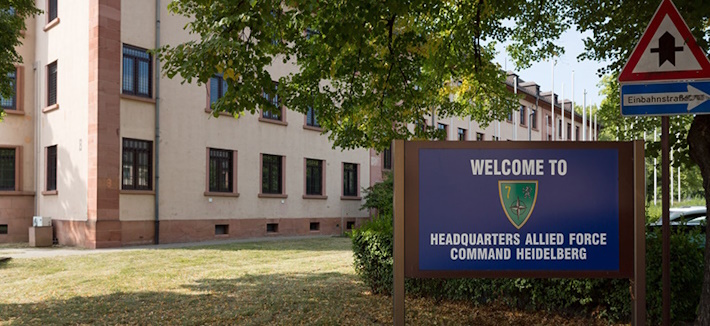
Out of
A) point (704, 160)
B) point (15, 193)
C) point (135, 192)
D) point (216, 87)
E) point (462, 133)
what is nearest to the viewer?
point (704, 160)

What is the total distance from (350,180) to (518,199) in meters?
24.5

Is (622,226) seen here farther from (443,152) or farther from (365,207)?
(365,207)

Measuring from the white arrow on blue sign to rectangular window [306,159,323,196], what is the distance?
876 inches

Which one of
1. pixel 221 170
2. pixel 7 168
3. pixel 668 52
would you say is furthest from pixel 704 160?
pixel 7 168

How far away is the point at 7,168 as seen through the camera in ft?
69.1

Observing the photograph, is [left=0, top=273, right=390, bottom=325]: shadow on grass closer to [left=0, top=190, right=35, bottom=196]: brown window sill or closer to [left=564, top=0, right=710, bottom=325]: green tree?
[left=564, top=0, right=710, bottom=325]: green tree

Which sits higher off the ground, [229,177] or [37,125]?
A: [37,125]

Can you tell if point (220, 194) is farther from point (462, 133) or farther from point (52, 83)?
point (462, 133)

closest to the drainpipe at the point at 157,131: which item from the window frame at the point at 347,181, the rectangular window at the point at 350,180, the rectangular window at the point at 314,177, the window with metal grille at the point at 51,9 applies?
the window with metal grille at the point at 51,9

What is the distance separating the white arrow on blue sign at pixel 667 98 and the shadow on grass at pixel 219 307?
3560 millimetres

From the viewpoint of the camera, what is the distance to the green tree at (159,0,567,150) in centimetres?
658

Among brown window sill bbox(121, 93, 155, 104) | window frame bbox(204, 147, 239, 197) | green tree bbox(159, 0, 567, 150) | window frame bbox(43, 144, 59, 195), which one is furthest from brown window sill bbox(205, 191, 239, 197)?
green tree bbox(159, 0, 567, 150)

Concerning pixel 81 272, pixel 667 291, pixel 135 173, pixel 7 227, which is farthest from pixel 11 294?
pixel 7 227

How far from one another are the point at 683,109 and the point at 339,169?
23637mm
